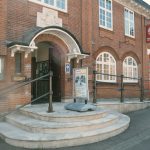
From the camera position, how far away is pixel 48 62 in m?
12.3

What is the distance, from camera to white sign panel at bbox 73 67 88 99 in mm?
9234

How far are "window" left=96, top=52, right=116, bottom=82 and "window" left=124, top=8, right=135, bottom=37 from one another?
260cm

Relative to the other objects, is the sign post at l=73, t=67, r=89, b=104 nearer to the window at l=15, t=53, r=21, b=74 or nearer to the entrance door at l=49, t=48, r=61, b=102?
the window at l=15, t=53, r=21, b=74

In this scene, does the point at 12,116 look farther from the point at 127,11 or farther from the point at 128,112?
the point at 127,11

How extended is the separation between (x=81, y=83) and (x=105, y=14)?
22.2ft

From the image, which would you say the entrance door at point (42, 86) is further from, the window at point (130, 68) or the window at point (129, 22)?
the window at point (129, 22)

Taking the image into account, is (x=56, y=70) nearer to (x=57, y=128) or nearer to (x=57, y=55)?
(x=57, y=55)

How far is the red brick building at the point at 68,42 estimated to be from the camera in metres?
9.69

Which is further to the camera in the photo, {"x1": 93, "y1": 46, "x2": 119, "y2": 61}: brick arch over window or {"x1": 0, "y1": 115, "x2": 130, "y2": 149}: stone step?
{"x1": 93, "y1": 46, "x2": 119, "y2": 61}: brick arch over window

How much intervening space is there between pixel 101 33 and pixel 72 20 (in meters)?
2.49

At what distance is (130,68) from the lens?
661 inches

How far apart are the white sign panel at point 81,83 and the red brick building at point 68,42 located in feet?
6.17

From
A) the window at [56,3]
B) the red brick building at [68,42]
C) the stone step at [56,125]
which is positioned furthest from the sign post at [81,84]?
the window at [56,3]

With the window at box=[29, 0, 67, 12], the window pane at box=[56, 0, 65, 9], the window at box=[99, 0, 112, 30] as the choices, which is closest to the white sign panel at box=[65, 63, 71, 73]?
the window at box=[29, 0, 67, 12]
